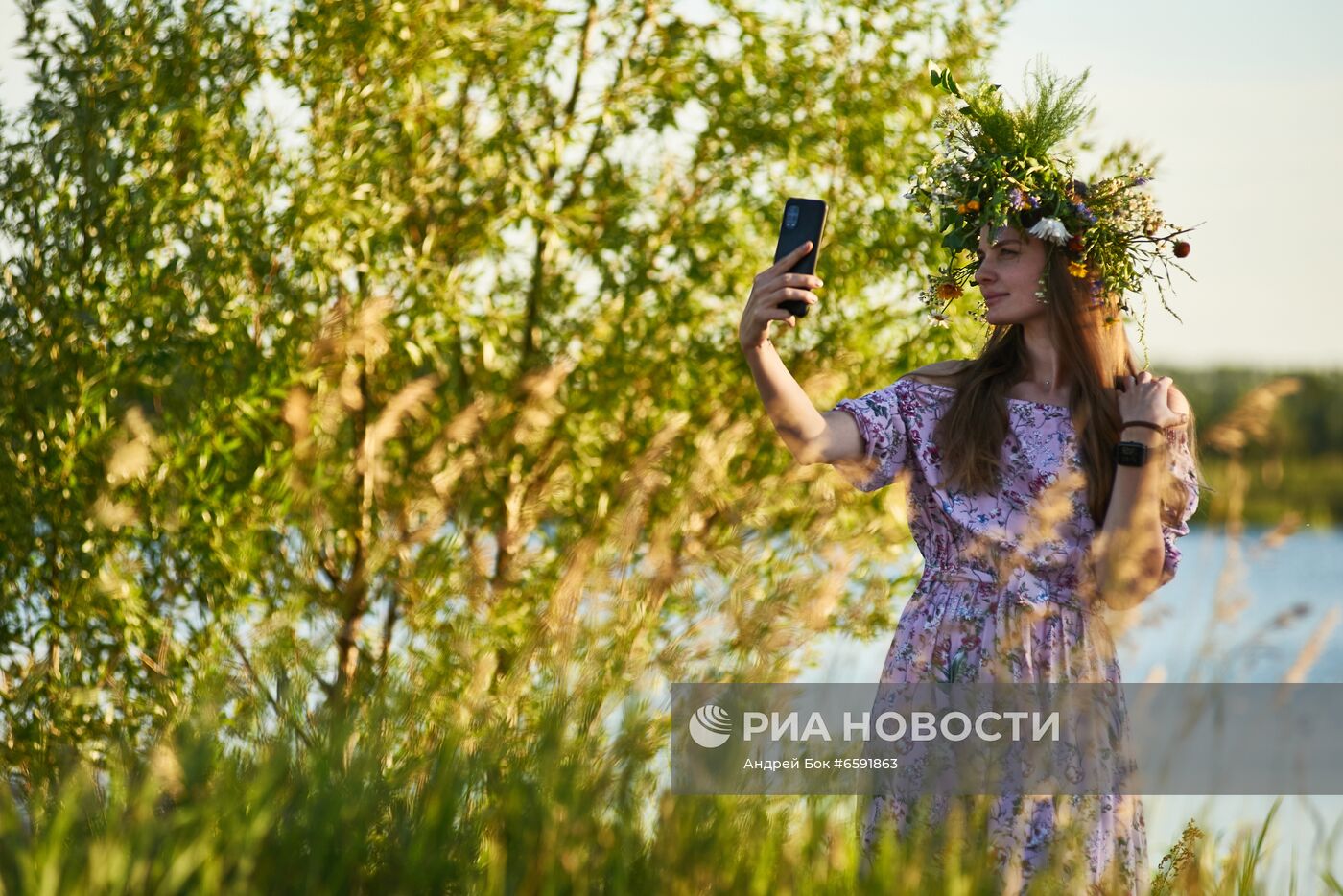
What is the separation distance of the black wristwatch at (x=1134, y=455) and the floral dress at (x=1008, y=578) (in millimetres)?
107

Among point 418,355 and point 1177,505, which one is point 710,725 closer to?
point 1177,505

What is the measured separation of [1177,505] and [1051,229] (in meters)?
0.58

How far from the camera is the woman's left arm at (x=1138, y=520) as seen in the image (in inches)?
84.9

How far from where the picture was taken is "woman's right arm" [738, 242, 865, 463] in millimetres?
2221


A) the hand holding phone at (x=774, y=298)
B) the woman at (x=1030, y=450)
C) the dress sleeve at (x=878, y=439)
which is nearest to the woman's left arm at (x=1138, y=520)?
the woman at (x=1030, y=450)

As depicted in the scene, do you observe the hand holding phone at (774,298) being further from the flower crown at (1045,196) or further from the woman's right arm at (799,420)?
the flower crown at (1045,196)

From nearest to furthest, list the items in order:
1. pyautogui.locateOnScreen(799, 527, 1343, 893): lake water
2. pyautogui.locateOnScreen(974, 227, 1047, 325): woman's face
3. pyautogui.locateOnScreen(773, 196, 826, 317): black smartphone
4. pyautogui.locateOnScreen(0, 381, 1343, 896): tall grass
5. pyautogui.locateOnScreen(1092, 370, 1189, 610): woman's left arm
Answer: pyautogui.locateOnScreen(0, 381, 1343, 896): tall grass
pyautogui.locateOnScreen(799, 527, 1343, 893): lake water
pyautogui.locateOnScreen(1092, 370, 1189, 610): woman's left arm
pyautogui.locateOnScreen(773, 196, 826, 317): black smartphone
pyautogui.locateOnScreen(974, 227, 1047, 325): woman's face

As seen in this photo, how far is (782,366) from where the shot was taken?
2.24m

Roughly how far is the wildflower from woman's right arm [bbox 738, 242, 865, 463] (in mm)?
512

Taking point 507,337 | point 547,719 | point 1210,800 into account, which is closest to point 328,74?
point 507,337

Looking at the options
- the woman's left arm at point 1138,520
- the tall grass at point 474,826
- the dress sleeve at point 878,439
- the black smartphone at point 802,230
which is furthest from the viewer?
the dress sleeve at point 878,439

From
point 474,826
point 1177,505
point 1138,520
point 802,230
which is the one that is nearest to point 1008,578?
point 1138,520

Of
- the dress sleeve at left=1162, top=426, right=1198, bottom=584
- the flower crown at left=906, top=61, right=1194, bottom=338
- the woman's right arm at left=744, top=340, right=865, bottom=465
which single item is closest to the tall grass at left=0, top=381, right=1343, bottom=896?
the dress sleeve at left=1162, top=426, right=1198, bottom=584

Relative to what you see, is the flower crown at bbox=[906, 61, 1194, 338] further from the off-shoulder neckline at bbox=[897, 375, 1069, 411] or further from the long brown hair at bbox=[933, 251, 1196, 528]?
the off-shoulder neckline at bbox=[897, 375, 1069, 411]
